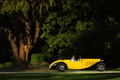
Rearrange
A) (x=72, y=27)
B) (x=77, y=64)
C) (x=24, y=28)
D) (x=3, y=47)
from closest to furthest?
(x=77, y=64) → (x=24, y=28) → (x=72, y=27) → (x=3, y=47)

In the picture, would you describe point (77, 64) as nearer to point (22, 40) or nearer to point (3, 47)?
point (22, 40)

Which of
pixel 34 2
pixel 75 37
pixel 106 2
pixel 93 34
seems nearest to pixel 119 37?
pixel 93 34

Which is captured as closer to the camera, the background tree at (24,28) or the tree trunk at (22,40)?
the background tree at (24,28)

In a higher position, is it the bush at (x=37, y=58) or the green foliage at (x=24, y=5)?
the green foliage at (x=24, y=5)

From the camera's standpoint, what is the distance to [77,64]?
23094 mm

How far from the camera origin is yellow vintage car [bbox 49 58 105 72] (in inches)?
888

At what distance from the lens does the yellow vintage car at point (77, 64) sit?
2256 cm

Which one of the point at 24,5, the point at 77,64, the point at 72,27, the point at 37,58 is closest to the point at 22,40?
the point at 24,5

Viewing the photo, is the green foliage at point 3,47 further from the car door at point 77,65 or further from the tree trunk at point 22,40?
the car door at point 77,65

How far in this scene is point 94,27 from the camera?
2841 cm

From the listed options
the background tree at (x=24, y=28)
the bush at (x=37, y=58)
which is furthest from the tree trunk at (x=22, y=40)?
the bush at (x=37, y=58)

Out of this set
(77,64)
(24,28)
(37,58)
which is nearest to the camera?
(77,64)

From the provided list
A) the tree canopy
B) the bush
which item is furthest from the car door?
the bush

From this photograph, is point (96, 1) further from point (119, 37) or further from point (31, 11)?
point (31, 11)
